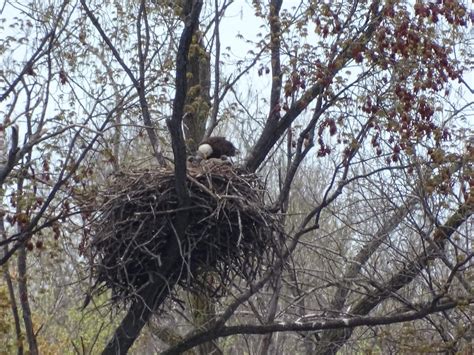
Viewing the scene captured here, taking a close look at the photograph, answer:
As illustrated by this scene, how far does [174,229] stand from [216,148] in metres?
1.67

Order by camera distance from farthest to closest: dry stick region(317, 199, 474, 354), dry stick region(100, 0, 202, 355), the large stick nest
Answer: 1. dry stick region(317, 199, 474, 354)
2. the large stick nest
3. dry stick region(100, 0, 202, 355)

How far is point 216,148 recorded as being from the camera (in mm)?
8008

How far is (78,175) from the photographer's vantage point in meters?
8.10

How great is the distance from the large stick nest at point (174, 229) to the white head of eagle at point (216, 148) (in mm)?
953

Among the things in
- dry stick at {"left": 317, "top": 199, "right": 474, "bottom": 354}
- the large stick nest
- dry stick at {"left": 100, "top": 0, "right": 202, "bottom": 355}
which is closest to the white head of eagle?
the large stick nest

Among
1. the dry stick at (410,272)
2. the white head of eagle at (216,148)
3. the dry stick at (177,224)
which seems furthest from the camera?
the dry stick at (410,272)

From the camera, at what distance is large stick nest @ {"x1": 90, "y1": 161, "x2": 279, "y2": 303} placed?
6.46 m

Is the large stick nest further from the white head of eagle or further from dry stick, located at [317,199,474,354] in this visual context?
dry stick, located at [317,199,474,354]

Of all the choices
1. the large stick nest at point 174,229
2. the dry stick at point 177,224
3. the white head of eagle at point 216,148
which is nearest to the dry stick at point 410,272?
the white head of eagle at point 216,148

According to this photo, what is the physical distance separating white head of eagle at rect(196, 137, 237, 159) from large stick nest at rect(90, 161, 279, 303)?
3.13ft

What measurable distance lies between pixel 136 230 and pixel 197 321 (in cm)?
301

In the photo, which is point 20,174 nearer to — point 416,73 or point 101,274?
point 101,274

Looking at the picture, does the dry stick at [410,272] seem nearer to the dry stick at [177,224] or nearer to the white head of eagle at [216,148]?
the white head of eagle at [216,148]

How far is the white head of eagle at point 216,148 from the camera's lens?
7.84 metres
